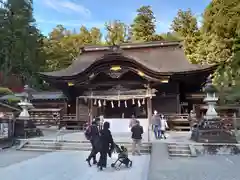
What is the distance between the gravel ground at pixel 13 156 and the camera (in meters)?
7.89

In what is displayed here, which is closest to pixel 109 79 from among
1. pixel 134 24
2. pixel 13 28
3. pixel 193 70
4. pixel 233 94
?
pixel 193 70

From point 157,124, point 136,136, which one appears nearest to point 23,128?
point 136,136

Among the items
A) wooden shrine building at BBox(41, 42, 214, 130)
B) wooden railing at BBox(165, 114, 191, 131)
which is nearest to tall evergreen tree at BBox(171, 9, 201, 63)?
wooden shrine building at BBox(41, 42, 214, 130)

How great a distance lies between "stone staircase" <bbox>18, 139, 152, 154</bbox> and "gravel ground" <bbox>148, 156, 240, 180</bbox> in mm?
2207

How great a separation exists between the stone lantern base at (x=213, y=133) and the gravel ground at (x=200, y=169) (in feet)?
3.65

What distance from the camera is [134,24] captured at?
37.2 metres

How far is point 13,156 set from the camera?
8906 millimetres

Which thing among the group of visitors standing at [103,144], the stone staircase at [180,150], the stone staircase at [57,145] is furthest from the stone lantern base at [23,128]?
the stone staircase at [180,150]

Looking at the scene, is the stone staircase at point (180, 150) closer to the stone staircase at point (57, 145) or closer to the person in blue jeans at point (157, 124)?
the stone staircase at point (57, 145)

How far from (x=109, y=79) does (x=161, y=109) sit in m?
3.89

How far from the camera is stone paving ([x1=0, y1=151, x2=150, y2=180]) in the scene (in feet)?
19.9

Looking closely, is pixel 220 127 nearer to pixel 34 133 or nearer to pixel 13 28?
pixel 34 133

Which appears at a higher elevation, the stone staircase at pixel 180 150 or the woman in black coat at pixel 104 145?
the woman in black coat at pixel 104 145

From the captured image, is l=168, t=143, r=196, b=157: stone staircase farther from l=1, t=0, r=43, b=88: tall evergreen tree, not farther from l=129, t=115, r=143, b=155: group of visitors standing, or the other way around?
l=1, t=0, r=43, b=88: tall evergreen tree
